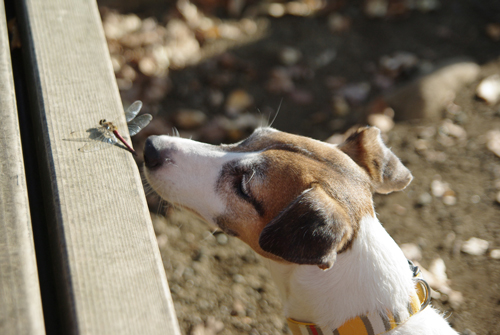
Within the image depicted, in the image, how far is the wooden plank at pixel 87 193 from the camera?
1104 millimetres

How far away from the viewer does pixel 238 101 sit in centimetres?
442

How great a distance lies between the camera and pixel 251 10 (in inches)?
214

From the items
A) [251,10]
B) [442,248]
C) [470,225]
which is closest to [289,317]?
[442,248]

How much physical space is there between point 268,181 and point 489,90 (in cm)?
375

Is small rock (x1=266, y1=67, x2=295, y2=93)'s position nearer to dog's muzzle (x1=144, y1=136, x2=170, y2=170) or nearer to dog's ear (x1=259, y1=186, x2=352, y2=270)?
dog's muzzle (x1=144, y1=136, x2=170, y2=170)

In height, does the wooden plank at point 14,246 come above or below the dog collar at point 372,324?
above

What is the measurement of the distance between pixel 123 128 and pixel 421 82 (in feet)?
12.4

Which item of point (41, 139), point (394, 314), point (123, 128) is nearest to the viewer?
point (41, 139)

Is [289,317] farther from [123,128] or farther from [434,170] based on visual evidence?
[434,170]

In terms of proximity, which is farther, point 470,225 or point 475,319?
point 470,225

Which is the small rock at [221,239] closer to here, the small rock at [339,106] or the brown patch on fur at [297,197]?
the brown patch on fur at [297,197]

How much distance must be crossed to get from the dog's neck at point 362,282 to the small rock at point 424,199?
6.03 feet

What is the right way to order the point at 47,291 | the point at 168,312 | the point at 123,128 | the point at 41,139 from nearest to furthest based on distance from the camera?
the point at 168,312
the point at 47,291
the point at 41,139
the point at 123,128

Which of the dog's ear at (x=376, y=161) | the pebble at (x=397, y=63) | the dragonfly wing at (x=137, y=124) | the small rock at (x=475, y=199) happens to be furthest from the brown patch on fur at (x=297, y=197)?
the pebble at (x=397, y=63)
